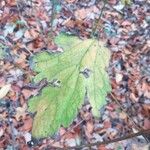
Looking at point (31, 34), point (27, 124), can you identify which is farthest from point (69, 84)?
point (31, 34)

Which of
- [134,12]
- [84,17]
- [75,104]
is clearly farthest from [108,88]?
[134,12]

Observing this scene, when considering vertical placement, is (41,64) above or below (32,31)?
above

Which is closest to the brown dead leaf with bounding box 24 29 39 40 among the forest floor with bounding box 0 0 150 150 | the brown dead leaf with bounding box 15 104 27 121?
the forest floor with bounding box 0 0 150 150

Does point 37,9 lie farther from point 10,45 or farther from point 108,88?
point 108,88

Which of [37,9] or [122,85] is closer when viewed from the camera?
[122,85]

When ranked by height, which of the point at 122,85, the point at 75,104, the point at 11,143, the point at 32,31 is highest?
the point at 75,104

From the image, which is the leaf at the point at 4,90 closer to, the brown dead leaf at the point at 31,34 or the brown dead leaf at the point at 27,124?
the brown dead leaf at the point at 27,124
